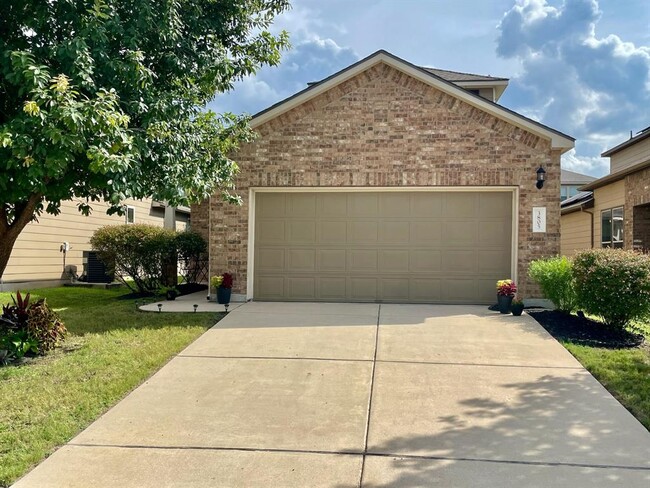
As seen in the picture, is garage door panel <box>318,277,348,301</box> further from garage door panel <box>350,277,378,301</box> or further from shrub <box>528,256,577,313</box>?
shrub <box>528,256,577,313</box>

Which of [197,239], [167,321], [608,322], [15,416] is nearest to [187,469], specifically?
[15,416]

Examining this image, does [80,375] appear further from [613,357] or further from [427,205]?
[427,205]

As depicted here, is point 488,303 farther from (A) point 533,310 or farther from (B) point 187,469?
(B) point 187,469

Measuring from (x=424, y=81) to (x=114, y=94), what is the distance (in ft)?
21.4

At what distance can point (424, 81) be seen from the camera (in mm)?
9781

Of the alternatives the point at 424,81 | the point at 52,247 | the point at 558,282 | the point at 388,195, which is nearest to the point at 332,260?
the point at 388,195

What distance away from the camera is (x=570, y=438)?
12.7 ft

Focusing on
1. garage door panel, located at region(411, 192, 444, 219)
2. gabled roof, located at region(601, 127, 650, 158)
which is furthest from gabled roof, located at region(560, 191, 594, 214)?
garage door panel, located at region(411, 192, 444, 219)

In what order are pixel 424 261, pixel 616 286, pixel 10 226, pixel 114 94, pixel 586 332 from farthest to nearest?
pixel 424 261
pixel 586 332
pixel 616 286
pixel 10 226
pixel 114 94

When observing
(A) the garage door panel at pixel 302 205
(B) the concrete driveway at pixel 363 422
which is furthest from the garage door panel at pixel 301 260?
(B) the concrete driveway at pixel 363 422

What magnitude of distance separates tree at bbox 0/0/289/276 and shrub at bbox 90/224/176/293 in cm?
423

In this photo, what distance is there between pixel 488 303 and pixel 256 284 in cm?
496

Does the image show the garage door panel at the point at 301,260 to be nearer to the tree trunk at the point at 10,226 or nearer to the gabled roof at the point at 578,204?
the tree trunk at the point at 10,226

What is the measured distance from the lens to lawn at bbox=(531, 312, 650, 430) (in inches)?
185
